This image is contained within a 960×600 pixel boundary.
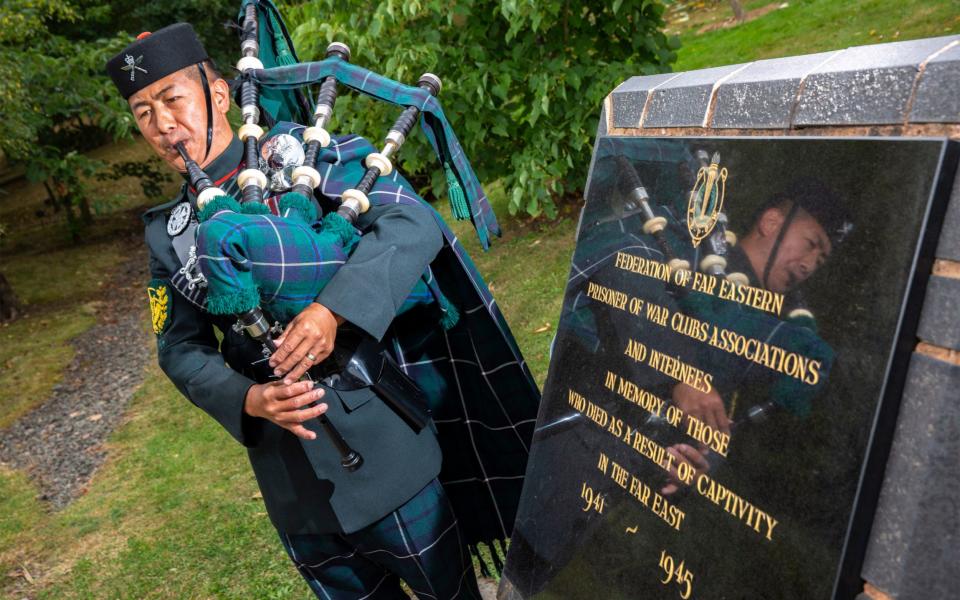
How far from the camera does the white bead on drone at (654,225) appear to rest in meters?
2.08

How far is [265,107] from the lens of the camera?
2.65 meters

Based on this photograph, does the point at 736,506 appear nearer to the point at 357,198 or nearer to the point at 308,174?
the point at 357,198

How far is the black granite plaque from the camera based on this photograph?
58.6 inches

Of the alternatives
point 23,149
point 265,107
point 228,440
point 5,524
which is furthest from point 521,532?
point 23,149

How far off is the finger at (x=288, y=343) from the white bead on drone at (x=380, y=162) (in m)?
0.60

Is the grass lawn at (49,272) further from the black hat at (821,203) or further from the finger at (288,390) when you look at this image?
the black hat at (821,203)

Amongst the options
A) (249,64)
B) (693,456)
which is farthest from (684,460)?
(249,64)

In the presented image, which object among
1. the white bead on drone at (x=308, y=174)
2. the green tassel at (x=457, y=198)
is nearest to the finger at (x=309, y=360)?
the white bead on drone at (x=308, y=174)

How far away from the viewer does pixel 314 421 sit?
235 cm

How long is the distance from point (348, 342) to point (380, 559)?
0.75 metres

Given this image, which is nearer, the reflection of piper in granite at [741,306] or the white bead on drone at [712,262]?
the reflection of piper in granite at [741,306]

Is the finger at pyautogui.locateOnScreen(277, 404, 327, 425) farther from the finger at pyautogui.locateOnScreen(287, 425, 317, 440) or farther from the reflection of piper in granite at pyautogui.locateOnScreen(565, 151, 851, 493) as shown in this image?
the reflection of piper in granite at pyautogui.locateOnScreen(565, 151, 851, 493)

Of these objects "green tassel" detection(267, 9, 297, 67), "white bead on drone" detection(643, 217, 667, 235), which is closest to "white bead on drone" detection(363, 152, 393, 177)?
"green tassel" detection(267, 9, 297, 67)

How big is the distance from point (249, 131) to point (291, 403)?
0.87m
